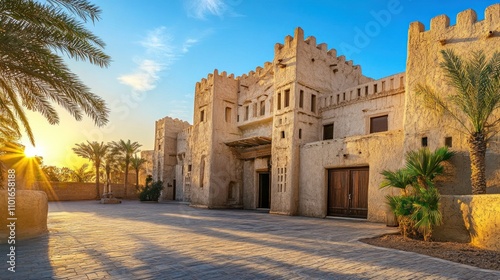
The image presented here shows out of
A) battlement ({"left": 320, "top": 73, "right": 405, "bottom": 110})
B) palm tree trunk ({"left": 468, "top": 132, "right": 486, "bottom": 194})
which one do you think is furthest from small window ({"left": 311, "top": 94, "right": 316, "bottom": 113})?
palm tree trunk ({"left": 468, "top": 132, "right": 486, "bottom": 194})

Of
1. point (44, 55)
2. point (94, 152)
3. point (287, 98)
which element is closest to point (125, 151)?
point (94, 152)

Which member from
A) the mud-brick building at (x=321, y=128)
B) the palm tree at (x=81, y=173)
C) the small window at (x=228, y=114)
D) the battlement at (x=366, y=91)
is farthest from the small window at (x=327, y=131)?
the palm tree at (x=81, y=173)

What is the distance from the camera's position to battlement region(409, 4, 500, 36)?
10.4 meters

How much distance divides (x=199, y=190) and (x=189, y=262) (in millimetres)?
17448

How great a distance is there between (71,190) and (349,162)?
27681 millimetres

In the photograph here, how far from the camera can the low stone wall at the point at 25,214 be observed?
732 cm

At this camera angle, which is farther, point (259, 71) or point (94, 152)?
point (94, 152)

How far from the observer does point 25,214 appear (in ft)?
25.8

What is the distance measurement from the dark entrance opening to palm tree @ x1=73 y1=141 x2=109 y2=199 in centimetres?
2026

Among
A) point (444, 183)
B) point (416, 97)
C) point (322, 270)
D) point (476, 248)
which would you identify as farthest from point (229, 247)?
point (416, 97)

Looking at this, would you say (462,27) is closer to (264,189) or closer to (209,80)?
(264,189)

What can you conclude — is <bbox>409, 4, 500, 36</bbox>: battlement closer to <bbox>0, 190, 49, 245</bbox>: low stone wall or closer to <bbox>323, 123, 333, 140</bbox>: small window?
<bbox>323, 123, 333, 140</bbox>: small window

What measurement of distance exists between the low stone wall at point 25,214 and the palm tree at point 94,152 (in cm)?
2719

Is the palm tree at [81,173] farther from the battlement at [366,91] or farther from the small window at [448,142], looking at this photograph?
the small window at [448,142]
